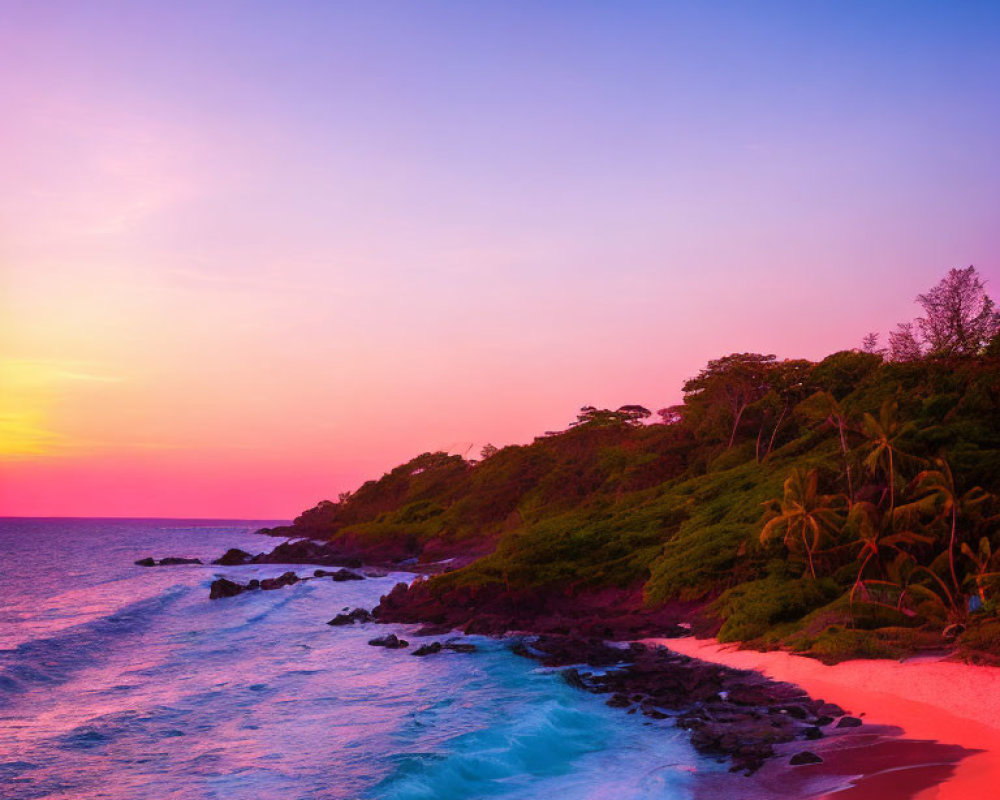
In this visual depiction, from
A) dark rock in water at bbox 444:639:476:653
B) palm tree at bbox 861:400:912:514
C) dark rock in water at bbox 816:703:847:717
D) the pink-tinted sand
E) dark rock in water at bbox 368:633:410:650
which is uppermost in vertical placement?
palm tree at bbox 861:400:912:514

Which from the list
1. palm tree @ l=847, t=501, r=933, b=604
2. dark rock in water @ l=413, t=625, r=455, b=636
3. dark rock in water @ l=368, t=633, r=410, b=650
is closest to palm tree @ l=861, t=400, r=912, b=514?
palm tree @ l=847, t=501, r=933, b=604

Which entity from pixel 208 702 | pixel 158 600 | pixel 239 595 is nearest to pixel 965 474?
pixel 208 702

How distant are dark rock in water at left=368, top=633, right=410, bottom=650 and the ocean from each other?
2.25 ft

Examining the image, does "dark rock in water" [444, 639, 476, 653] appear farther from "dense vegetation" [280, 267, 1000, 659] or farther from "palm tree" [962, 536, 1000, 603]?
"palm tree" [962, 536, 1000, 603]

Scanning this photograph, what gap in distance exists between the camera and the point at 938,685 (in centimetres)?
1900

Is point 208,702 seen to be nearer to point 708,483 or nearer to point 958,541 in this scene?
point 958,541

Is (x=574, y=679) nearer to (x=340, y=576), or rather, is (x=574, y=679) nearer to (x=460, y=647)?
(x=460, y=647)

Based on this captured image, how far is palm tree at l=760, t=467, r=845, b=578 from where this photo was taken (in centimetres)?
2806

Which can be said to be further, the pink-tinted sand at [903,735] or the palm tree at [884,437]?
the palm tree at [884,437]

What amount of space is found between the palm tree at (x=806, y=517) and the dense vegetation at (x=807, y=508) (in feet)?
0.27

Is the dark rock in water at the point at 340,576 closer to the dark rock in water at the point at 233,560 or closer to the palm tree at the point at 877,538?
the dark rock in water at the point at 233,560

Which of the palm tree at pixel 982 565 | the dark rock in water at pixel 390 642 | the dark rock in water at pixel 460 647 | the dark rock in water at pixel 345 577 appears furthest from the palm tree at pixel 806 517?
the dark rock in water at pixel 345 577

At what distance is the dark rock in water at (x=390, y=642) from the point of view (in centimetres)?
3196

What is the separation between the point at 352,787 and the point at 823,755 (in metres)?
9.99
